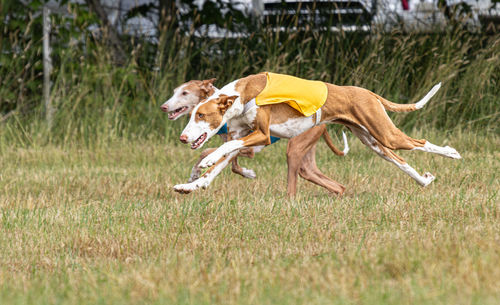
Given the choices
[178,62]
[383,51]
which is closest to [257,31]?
[178,62]

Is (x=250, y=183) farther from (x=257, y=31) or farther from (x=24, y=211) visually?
(x=257, y=31)

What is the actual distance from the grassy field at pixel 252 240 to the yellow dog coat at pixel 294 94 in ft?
2.38

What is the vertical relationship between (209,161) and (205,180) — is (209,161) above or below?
above

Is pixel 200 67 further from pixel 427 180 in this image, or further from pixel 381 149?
pixel 427 180

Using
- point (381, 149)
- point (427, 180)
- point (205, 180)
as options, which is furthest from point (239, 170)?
point (427, 180)

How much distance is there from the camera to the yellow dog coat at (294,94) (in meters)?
4.54

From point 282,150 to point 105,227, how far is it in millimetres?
3725

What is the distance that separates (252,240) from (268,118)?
110 centimetres

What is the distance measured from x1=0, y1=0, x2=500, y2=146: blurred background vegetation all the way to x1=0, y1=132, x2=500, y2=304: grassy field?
80.5 inches

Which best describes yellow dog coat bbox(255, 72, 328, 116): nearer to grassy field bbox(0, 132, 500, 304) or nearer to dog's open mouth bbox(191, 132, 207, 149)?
dog's open mouth bbox(191, 132, 207, 149)

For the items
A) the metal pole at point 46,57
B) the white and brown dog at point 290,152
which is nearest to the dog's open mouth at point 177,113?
the white and brown dog at point 290,152

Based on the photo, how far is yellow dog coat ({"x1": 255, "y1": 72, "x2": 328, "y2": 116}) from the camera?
454 cm

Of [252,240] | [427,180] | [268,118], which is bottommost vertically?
[427,180]

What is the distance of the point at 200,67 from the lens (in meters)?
9.60
